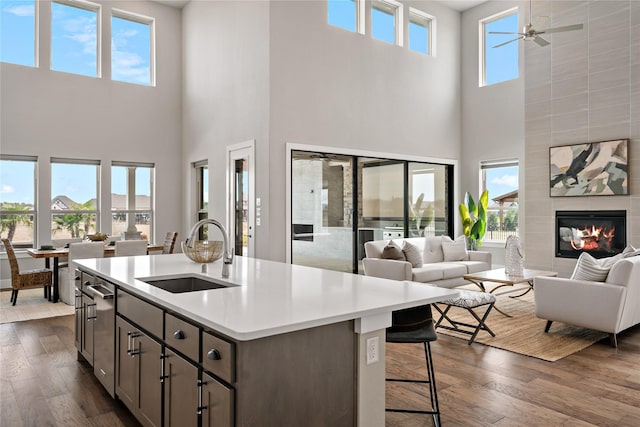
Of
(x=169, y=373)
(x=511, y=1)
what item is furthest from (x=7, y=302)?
(x=511, y=1)

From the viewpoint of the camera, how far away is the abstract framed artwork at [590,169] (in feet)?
22.8

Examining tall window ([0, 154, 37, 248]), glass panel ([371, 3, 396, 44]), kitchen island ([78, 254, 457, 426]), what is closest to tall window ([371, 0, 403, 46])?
glass panel ([371, 3, 396, 44])

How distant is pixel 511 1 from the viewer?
8.77m

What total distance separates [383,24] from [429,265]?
14.6ft

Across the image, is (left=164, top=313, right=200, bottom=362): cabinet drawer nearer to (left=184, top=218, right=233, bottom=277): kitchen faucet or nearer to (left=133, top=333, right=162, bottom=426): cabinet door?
(left=133, top=333, right=162, bottom=426): cabinet door

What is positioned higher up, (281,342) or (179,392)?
(281,342)

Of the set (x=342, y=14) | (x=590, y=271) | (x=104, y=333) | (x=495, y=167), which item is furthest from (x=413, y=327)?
(x=495, y=167)

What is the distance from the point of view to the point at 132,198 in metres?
8.94

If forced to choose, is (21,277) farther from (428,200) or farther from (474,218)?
(474,218)

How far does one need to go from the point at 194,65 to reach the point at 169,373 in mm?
7600

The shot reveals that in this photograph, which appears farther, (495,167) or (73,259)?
(495,167)

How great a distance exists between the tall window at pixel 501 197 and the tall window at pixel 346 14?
3.71m

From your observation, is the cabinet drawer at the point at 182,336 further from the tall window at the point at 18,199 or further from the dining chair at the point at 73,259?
the tall window at the point at 18,199

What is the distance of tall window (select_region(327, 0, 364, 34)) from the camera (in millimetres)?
7418
